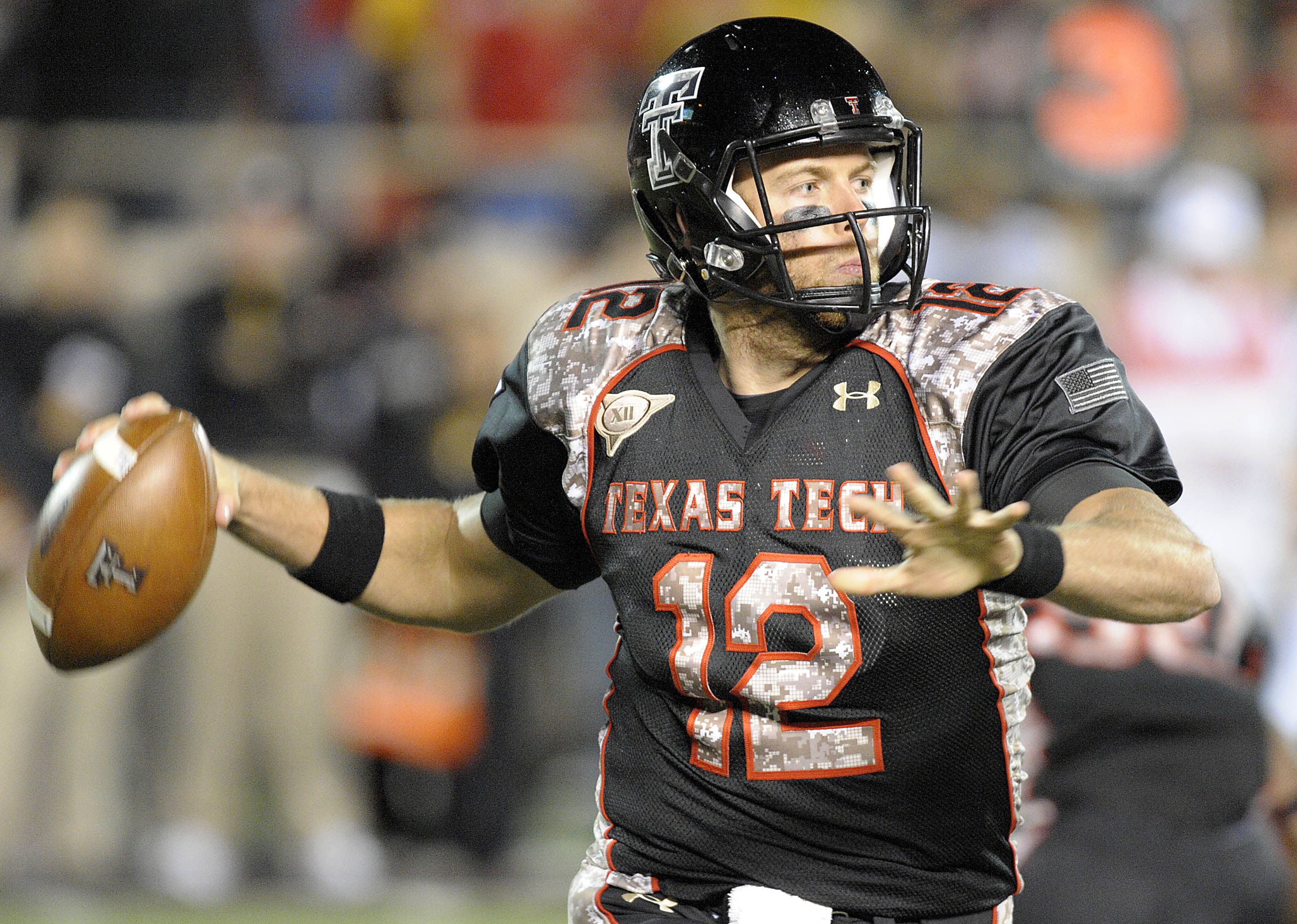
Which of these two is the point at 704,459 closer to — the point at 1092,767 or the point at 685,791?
the point at 685,791

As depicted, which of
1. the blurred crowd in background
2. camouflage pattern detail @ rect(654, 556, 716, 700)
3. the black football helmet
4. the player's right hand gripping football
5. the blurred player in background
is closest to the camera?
camouflage pattern detail @ rect(654, 556, 716, 700)

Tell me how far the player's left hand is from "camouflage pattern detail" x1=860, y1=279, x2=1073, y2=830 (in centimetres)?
41

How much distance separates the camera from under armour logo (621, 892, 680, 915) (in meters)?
2.30

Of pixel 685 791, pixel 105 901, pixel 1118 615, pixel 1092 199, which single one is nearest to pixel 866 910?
pixel 685 791

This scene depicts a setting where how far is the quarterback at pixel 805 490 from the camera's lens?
219cm

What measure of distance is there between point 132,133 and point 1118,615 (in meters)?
5.95

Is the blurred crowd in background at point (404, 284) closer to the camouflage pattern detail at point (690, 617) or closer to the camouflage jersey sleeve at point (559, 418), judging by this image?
the camouflage jersey sleeve at point (559, 418)

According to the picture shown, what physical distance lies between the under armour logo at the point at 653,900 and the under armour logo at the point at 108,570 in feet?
2.91

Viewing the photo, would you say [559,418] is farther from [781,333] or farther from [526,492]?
[781,333]

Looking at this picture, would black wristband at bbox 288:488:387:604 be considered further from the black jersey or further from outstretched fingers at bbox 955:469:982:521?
outstretched fingers at bbox 955:469:982:521

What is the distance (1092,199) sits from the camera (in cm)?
693

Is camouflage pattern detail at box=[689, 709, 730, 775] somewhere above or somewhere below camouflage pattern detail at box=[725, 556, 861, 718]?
below

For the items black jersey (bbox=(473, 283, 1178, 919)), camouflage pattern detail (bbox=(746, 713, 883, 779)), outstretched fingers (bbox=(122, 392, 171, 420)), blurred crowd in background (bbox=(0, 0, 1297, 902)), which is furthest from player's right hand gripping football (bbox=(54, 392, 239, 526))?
blurred crowd in background (bbox=(0, 0, 1297, 902))

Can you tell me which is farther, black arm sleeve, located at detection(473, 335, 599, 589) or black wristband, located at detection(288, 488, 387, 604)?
black wristband, located at detection(288, 488, 387, 604)
